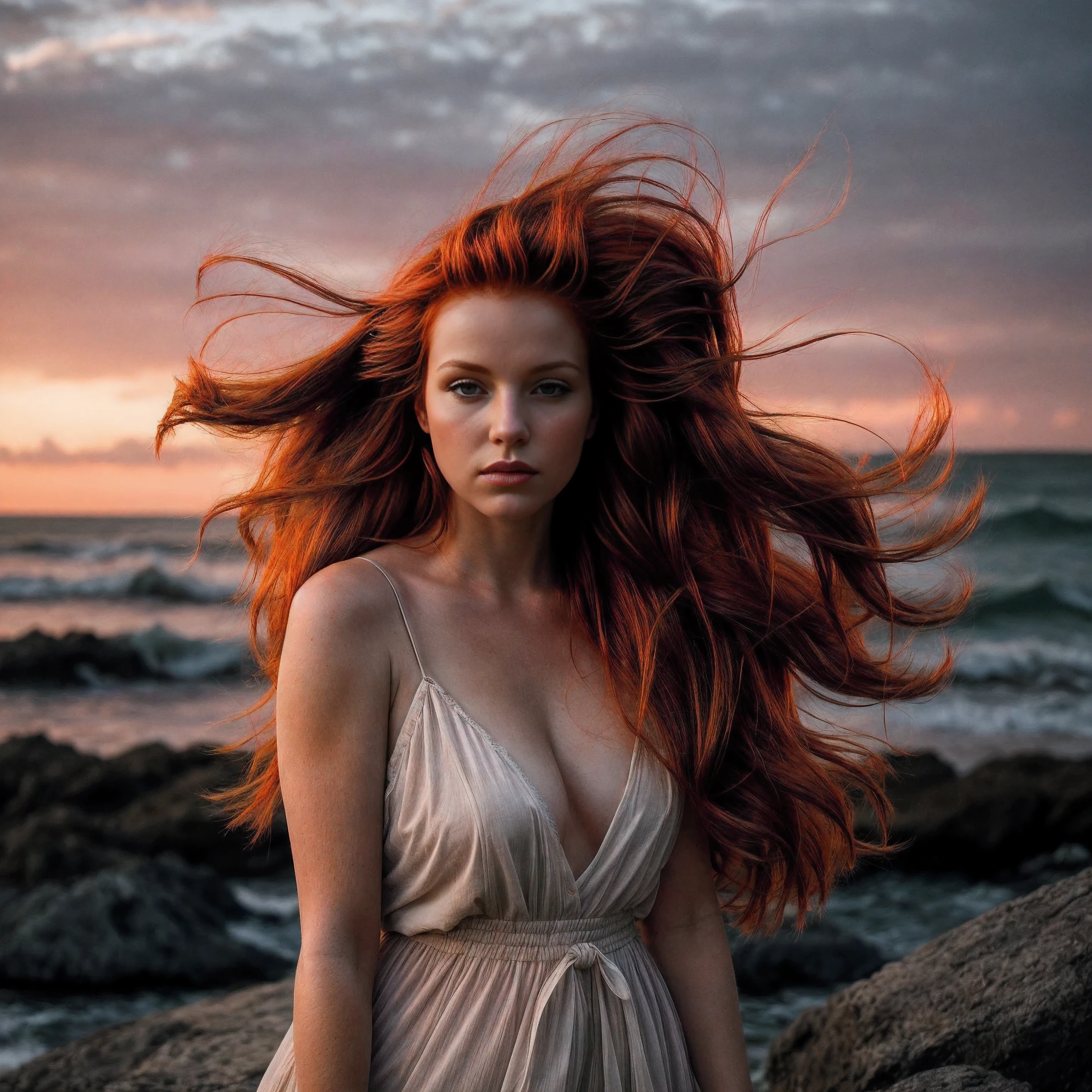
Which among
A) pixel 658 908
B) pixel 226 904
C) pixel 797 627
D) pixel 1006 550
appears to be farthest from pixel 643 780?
pixel 1006 550

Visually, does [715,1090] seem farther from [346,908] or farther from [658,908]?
[346,908]

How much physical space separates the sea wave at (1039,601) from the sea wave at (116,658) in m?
9.14

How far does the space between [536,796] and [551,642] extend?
42cm

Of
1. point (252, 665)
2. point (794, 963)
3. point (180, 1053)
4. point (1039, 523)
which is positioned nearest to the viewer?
point (180, 1053)

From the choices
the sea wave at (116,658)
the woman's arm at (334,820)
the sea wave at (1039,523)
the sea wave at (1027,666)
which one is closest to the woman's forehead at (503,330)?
the woman's arm at (334,820)

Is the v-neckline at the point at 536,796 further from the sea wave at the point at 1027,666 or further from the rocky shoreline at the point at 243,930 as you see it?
the sea wave at the point at 1027,666

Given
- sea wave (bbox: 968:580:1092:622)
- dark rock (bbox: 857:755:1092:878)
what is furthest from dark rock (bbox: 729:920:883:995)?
sea wave (bbox: 968:580:1092:622)

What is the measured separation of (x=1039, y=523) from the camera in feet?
64.2

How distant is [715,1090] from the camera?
2.42 meters

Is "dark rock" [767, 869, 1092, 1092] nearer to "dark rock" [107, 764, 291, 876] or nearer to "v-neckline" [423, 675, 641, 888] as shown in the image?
"v-neckline" [423, 675, 641, 888]

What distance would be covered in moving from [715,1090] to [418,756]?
893 millimetres

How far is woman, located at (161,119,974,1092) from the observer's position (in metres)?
2.12

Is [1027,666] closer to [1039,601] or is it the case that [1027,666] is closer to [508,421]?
[1039,601]

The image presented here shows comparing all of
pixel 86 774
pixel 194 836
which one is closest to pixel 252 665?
pixel 86 774
